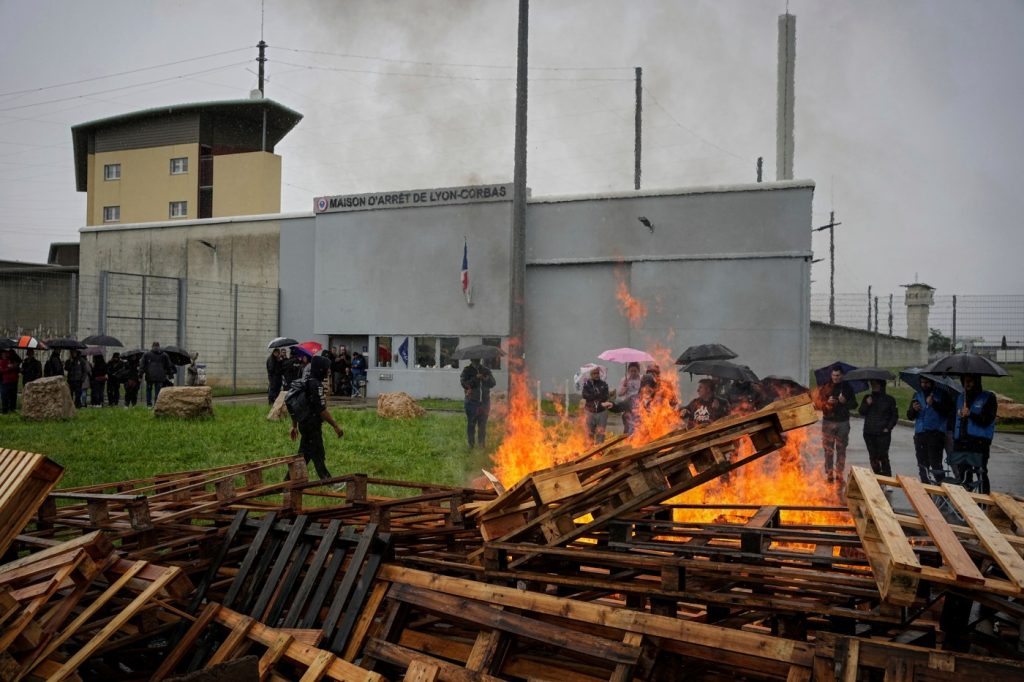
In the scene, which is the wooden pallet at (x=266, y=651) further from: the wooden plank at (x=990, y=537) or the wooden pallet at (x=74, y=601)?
the wooden plank at (x=990, y=537)

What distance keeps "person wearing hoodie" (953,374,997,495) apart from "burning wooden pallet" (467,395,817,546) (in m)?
5.58

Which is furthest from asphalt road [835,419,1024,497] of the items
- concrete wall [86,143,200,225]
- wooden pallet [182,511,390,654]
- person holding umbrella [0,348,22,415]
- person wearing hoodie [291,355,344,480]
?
concrete wall [86,143,200,225]

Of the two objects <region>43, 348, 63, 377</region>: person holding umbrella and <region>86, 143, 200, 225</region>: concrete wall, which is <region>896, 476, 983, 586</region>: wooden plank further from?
<region>86, 143, 200, 225</region>: concrete wall

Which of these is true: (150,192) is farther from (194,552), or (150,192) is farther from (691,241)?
(194,552)

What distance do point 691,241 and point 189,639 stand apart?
18.0 m

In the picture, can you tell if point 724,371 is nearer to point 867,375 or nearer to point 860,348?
point 867,375

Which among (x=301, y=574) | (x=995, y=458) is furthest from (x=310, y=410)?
(x=995, y=458)

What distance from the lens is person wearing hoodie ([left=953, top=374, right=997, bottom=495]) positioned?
941cm

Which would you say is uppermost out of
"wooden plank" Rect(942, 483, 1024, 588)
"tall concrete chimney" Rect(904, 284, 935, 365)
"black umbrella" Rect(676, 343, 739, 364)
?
"tall concrete chimney" Rect(904, 284, 935, 365)

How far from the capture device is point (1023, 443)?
15.9 m

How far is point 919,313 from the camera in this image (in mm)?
22875

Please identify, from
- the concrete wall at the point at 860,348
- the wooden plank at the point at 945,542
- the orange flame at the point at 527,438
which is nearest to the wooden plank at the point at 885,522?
the wooden plank at the point at 945,542

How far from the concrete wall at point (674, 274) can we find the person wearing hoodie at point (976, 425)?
10.1 meters

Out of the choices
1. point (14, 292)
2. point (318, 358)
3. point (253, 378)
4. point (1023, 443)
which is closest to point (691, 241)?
point (1023, 443)
